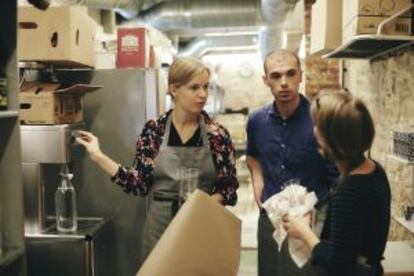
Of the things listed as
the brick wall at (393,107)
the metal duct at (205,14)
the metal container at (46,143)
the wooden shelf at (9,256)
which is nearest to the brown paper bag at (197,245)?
the wooden shelf at (9,256)

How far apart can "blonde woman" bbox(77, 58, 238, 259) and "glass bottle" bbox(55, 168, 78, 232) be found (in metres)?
0.67

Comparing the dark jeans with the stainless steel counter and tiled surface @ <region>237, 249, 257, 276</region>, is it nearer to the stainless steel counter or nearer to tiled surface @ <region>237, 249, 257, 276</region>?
the stainless steel counter

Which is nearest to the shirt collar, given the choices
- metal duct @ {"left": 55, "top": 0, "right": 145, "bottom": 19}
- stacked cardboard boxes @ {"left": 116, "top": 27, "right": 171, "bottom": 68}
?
stacked cardboard boxes @ {"left": 116, "top": 27, "right": 171, "bottom": 68}

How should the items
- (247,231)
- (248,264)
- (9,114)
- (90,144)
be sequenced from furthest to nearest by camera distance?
(247,231)
(248,264)
(90,144)
(9,114)

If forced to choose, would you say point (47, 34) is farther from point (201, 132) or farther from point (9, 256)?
point (9, 256)

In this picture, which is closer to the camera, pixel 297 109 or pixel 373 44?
pixel 297 109

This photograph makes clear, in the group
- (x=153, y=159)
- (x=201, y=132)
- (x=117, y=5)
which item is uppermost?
(x=117, y=5)

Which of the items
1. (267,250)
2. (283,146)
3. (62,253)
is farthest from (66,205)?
(283,146)

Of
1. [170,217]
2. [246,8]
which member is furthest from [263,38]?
[170,217]

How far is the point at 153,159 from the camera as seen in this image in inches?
86.4

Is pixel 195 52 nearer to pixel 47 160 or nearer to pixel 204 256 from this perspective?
pixel 47 160

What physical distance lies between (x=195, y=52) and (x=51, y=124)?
6.81m

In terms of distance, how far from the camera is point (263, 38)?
266 inches

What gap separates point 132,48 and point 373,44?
143 centimetres
